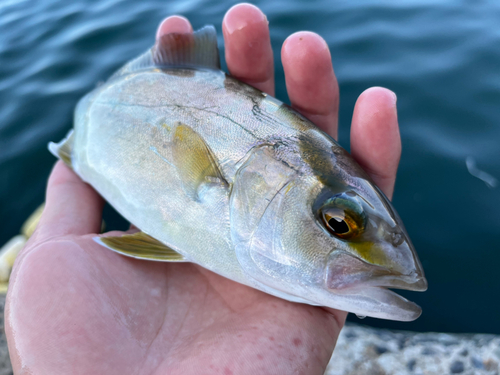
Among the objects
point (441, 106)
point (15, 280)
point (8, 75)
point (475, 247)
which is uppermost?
point (8, 75)

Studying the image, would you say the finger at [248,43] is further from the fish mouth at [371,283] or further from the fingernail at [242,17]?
the fish mouth at [371,283]

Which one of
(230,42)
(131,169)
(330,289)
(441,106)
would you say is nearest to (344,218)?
(330,289)

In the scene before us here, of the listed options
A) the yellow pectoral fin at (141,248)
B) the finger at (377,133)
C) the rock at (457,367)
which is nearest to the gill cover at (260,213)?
the yellow pectoral fin at (141,248)

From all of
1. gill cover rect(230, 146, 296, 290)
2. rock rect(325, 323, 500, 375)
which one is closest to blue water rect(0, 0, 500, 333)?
rock rect(325, 323, 500, 375)

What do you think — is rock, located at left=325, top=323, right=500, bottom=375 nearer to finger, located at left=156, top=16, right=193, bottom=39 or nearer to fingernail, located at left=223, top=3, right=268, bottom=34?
fingernail, located at left=223, top=3, right=268, bottom=34

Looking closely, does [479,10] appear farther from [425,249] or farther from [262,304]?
[262,304]

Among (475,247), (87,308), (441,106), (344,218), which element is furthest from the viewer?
(441,106)

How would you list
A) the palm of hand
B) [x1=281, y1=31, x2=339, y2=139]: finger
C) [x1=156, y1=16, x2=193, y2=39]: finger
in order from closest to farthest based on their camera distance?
the palm of hand, [x1=281, y1=31, x2=339, y2=139]: finger, [x1=156, y1=16, x2=193, y2=39]: finger

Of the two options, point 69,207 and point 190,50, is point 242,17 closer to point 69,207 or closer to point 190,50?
point 190,50
